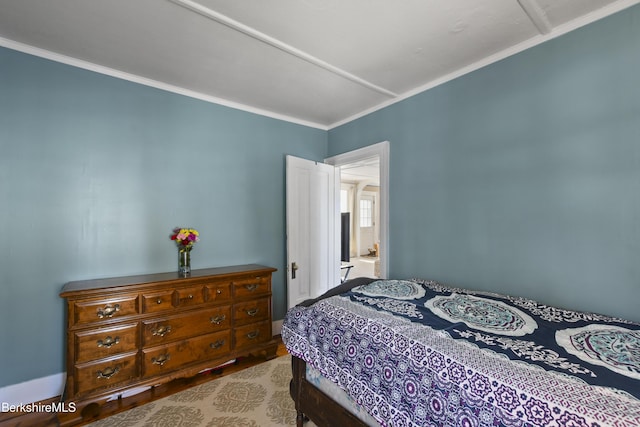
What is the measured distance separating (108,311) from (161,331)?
432mm

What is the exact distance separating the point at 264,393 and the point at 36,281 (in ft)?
6.76

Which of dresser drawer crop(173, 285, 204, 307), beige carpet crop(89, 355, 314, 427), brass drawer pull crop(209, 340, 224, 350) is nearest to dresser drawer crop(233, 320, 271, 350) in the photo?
brass drawer pull crop(209, 340, 224, 350)

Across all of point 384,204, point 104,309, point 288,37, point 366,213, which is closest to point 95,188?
point 104,309

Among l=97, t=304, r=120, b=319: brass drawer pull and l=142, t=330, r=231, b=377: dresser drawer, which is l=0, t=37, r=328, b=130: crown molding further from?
l=142, t=330, r=231, b=377: dresser drawer

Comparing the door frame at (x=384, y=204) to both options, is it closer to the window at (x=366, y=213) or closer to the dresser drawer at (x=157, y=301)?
the dresser drawer at (x=157, y=301)

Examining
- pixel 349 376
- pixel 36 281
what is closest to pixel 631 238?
pixel 349 376

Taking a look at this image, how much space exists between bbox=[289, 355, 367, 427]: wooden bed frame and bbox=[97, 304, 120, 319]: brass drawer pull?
4.84ft

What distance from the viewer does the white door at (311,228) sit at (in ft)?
11.3

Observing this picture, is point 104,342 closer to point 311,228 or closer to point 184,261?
point 184,261

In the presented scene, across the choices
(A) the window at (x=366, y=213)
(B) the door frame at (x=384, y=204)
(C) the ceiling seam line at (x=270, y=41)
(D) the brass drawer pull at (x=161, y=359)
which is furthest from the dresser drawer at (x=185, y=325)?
(A) the window at (x=366, y=213)

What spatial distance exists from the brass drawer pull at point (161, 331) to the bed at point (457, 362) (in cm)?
120

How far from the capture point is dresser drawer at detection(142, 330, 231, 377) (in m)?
2.25

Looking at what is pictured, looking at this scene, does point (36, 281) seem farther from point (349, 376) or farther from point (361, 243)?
point (361, 243)

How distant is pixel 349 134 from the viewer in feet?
11.9
